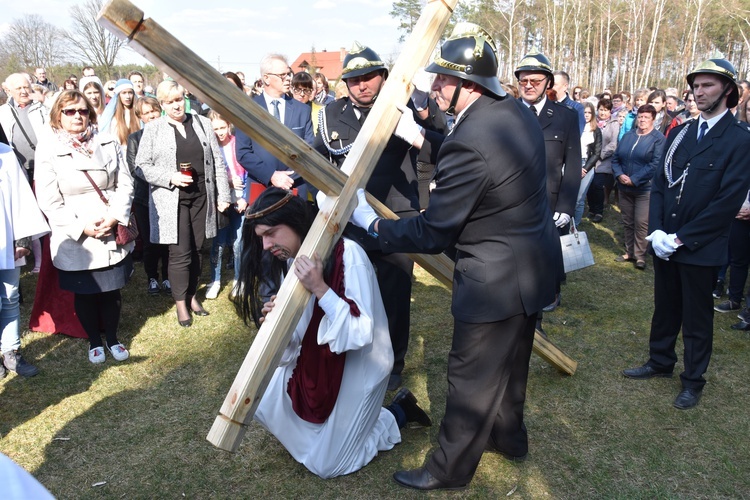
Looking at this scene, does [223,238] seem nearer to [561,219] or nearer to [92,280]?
[92,280]

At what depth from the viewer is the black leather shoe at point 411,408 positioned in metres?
3.36

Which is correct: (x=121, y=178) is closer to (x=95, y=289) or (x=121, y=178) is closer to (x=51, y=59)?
(x=95, y=289)

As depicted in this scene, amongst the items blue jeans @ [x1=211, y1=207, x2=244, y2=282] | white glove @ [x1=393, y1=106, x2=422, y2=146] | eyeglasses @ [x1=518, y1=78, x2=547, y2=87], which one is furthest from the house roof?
white glove @ [x1=393, y1=106, x2=422, y2=146]

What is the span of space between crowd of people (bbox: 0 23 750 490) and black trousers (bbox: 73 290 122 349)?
0.01 metres

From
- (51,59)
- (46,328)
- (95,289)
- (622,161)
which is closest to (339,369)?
(95,289)

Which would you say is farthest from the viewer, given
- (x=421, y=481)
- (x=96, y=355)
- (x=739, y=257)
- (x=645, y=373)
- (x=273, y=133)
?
(x=739, y=257)

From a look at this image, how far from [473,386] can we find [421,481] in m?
0.63

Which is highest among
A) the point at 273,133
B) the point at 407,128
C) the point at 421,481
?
the point at 273,133

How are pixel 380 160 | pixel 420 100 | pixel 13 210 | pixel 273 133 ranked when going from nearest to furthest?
1. pixel 273 133
2. pixel 380 160
3. pixel 13 210
4. pixel 420 100

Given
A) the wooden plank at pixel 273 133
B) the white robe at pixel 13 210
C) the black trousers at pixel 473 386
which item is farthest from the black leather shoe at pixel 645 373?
the white robe at pixel 13 210

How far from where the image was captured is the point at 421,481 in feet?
9.42

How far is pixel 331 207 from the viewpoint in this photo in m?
2.42

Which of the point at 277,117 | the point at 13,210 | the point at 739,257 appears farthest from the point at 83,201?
the point at 739,257

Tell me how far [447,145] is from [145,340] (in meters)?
3.53
